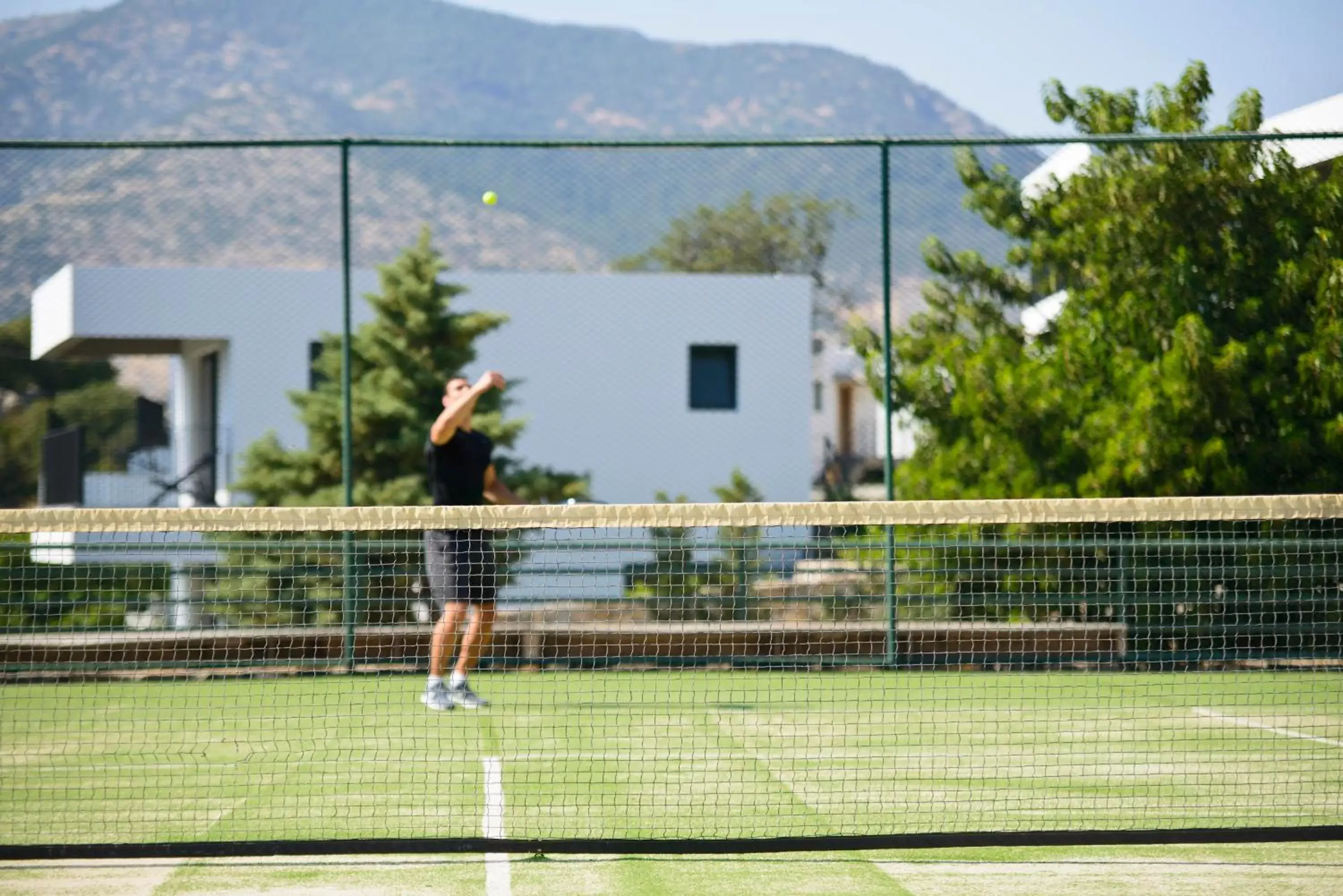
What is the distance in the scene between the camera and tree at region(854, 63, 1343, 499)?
10688mm

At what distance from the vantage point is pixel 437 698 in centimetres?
804

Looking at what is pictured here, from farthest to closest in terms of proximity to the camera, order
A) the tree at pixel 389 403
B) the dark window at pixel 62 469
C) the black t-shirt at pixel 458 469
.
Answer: the dark window at pixel 62 469 → the tree at pixel 389 403 → the black t-shirt at pixel 458 469

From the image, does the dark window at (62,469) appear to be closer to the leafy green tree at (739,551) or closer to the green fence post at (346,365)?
the leafy green tree at (739,551)

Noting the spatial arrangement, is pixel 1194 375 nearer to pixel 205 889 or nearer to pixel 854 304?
pixel 205 889

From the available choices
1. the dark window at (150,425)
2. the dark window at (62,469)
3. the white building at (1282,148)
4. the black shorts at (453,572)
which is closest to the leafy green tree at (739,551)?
the black shorts at (453,572)

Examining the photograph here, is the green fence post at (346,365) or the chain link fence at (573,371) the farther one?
the chain link fence at (573,371)

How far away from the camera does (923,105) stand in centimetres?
17588

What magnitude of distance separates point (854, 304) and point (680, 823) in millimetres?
61328

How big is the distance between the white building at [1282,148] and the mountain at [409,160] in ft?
2.48

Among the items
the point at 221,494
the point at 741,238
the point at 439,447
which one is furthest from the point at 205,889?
the point at 741,238

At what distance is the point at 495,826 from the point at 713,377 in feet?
83.8

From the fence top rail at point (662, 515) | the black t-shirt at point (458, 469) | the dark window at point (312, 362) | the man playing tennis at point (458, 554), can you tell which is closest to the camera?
the fence top rail at point (662, 515)

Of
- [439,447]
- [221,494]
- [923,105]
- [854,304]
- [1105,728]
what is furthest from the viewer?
[923,105]

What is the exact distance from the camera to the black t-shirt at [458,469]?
8.33 metres
